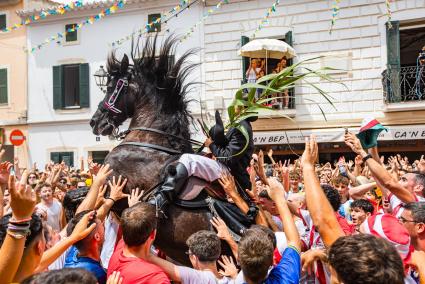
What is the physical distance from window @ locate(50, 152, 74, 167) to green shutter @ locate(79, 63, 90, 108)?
6.63 feet

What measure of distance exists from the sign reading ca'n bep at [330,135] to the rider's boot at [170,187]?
1075cm

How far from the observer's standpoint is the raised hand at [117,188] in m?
4.68

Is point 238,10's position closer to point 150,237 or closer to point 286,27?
point 286,27

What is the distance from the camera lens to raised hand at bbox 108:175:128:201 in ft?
15.4

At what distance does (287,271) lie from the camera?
2.94m

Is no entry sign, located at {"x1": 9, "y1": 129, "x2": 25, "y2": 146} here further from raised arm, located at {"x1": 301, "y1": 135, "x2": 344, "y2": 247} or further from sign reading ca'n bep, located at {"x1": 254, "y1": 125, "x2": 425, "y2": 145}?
raised arm, located at {"x1": 301, "y1": 135, "x2": 344, "y2": 247}

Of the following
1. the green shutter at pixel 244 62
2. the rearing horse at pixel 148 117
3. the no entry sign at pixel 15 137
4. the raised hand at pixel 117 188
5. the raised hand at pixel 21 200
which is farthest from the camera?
the green shutter at pixel 244 62

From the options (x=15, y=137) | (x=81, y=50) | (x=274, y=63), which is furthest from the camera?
(x=81, y=50)

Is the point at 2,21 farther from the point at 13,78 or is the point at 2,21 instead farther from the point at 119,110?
the point at 119,110

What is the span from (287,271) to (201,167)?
6.78 feet

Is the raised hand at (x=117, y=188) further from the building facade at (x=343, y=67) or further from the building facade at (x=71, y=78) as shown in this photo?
the building facade at (x=71, y=78)

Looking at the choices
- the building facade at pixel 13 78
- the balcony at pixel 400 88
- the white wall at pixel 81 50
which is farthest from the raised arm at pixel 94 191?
the building facade at pixel 13 78

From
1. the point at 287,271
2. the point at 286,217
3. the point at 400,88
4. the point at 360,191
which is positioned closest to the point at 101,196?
the point at 286,217

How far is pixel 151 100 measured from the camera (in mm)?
5586
